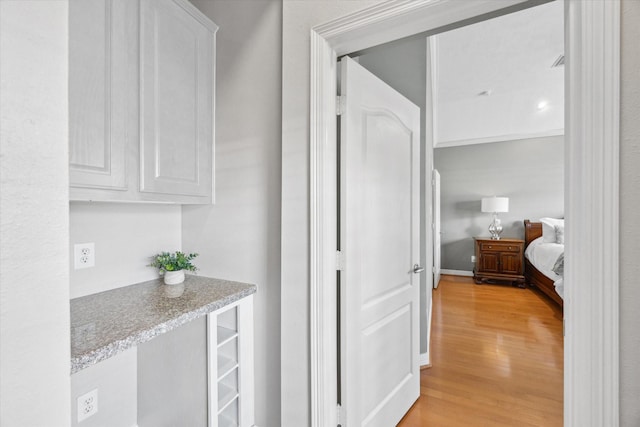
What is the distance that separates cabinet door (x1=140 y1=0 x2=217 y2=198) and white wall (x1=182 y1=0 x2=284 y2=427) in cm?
8

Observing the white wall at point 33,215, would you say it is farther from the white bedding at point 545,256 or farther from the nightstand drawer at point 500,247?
the nightstand drawer at point 500,247

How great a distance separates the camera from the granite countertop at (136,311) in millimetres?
928

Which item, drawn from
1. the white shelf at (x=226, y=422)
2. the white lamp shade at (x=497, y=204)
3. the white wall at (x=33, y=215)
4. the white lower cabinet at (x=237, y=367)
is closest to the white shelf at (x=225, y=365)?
the white lower cabinet at (x=237, y=367)

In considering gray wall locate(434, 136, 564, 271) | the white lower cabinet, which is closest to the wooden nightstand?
gray wall locate(434, 136, 564, 271)

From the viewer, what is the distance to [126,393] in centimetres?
154

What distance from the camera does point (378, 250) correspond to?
160cm

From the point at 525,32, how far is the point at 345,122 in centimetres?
246

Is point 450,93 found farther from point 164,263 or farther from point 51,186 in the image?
point 51,186

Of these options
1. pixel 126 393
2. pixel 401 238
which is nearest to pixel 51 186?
pixel 126 393

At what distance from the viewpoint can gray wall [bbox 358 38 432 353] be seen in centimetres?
201

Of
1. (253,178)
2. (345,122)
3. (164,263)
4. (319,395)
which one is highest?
(345,122)

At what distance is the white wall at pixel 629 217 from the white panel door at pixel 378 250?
910mm

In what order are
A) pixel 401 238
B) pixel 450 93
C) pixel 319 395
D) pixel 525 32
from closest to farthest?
pixel 319 395 < pixel 401 238 < pixel 525 32 < pixel 450 93

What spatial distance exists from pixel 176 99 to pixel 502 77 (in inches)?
145
